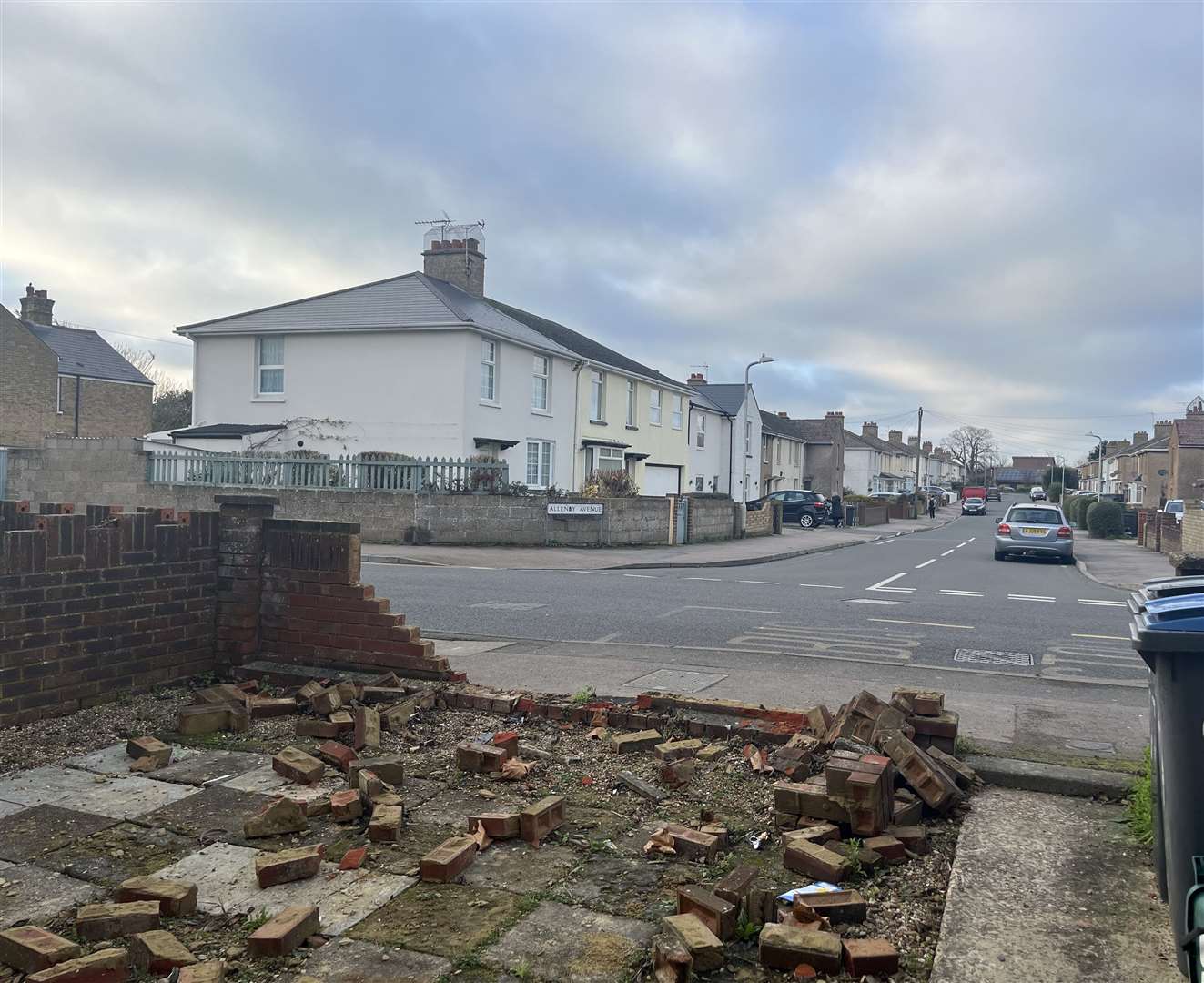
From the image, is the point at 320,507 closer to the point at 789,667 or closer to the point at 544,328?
the point at 544,328

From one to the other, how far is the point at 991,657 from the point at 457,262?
1066 inches

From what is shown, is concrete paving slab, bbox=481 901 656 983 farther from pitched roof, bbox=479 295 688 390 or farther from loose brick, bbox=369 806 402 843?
pitched roof, bbox=479 295 688 390

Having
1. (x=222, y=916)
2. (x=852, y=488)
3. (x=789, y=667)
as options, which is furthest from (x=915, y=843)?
(x=852, y=488)

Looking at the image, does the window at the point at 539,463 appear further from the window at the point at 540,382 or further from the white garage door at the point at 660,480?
the white garage door at the point at 660,480

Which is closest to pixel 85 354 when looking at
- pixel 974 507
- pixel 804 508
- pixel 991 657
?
pixel 804 508

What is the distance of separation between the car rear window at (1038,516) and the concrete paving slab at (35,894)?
2618cm

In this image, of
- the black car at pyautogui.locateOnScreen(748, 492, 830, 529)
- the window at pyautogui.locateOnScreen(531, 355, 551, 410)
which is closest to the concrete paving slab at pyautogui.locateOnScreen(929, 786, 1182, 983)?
the window at pyautogui.locateOnScreen(531, 355, 551, 410)

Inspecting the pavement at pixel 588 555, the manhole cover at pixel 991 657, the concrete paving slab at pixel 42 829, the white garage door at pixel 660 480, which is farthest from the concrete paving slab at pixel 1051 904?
the white garage door at pixel 660 480

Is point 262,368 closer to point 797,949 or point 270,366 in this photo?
point 270,366

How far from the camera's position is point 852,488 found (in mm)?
90875

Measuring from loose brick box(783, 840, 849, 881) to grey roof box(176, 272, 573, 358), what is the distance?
24.4 m

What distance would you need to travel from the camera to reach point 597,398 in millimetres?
35938

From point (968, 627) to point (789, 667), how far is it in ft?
14.4

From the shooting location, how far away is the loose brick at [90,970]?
279cm
